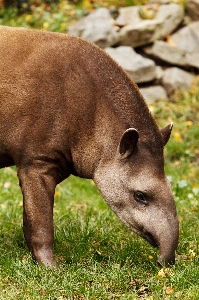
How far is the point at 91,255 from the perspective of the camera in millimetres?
5992

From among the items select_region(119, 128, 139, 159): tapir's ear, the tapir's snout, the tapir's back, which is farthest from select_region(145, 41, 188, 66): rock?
the tapir's snout

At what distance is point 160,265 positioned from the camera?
5.52m

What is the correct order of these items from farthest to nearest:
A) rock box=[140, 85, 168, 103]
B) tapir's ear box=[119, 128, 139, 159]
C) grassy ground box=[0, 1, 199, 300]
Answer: rock box=[140, 85, 168, 103]
tapir's ear box=[119, 128, 139, 159]
grassy ground box=[0, 1, 199, 300]

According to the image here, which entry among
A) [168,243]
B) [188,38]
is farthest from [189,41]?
[168,243]

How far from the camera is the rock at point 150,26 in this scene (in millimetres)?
13078

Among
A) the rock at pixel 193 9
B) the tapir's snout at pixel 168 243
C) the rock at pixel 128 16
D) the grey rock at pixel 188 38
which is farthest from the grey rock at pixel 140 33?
the tapir's snout at pixel 168 243

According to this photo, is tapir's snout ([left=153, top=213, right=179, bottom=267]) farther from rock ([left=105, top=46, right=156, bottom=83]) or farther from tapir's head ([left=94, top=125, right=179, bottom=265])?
rock ([left=105, top=46, right=156, bottom=83])

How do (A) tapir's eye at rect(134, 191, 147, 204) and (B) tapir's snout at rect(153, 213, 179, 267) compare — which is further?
(A) tapir's eye at rect(134, 191, 147, 204)

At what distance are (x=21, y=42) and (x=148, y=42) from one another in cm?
779

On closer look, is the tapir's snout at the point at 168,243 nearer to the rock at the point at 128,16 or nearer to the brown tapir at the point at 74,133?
the brown tapir at the point at 74,133

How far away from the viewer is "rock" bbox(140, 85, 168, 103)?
41.2 ft

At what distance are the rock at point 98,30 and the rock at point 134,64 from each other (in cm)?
23

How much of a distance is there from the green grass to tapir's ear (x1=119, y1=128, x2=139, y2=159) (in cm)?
99

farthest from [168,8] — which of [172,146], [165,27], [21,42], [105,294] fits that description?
[105,294]
